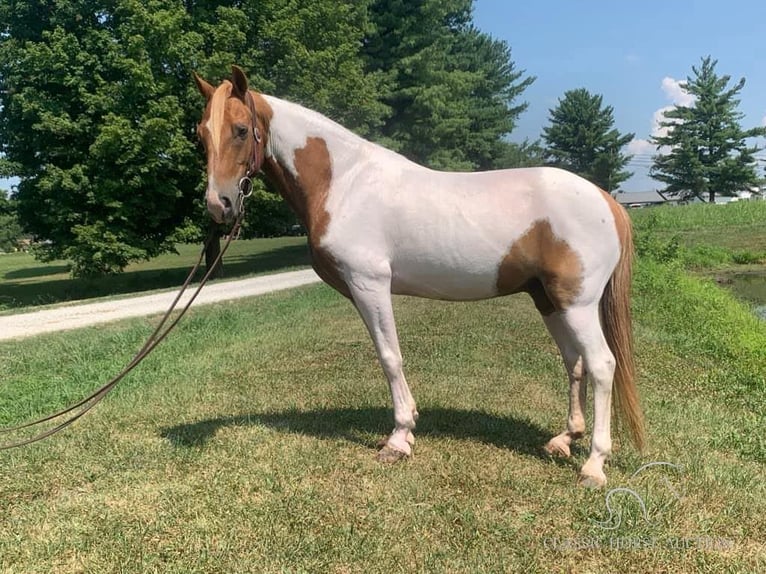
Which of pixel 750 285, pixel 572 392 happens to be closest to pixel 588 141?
pixel 750 285

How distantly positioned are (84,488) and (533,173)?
3367 millimetres

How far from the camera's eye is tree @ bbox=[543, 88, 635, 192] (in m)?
60.7

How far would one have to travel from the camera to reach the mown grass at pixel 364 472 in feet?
8.84

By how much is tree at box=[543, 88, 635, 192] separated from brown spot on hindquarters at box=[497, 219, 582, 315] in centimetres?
6079

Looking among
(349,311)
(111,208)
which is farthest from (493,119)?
(349,311)

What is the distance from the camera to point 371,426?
4.45m

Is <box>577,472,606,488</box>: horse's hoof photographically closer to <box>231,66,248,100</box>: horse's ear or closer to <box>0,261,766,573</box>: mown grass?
<box>0,261,766,573</box>: mown grass

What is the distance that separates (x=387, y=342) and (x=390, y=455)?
2.42ft

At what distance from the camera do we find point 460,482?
3.39 m

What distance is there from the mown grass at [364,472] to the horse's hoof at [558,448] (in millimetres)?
101

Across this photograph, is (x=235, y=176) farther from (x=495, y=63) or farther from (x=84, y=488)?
(x=495, y=63)

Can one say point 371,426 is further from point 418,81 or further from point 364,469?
point 418,81

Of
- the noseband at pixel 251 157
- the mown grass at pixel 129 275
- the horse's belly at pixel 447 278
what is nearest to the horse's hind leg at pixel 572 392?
the horse's belly at pixel 447 278

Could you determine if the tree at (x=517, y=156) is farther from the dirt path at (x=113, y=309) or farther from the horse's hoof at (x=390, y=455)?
the horse's hoof at (x=390, y=455)
